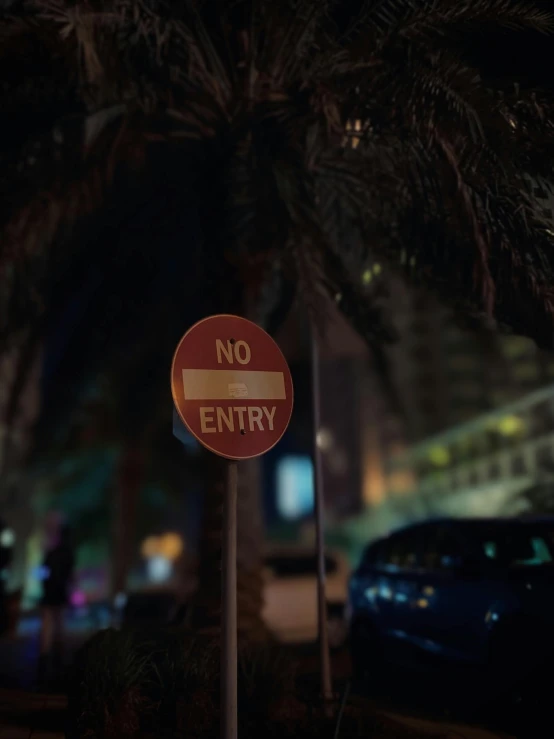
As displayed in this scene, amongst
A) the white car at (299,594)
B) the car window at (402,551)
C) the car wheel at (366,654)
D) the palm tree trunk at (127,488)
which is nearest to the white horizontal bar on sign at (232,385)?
the car window at (402,551)

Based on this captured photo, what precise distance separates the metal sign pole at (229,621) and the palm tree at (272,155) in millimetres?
3134

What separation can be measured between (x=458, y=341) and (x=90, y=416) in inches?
1663

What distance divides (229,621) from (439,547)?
3574mm

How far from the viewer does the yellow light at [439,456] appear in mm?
25281

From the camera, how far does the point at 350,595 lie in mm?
8180

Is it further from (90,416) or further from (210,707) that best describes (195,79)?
(90,416)

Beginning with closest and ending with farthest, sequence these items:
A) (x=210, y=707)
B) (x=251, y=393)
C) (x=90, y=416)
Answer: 1. (x=251, y=393)
2. (x=210, y=707)
3. (x=90, y=416)

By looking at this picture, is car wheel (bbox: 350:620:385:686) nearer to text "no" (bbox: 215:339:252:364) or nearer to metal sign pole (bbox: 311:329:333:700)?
metal sign pole (bbox: 311:329:333:700)

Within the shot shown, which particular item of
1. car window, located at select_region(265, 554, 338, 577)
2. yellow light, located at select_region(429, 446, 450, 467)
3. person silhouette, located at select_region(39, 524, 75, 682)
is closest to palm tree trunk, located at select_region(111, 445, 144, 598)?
car window, located at select_region(265, 554, 338, 577)

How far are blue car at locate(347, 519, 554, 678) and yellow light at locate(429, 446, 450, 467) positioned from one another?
18140 millimetres

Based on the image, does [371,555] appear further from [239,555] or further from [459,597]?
[459,597]

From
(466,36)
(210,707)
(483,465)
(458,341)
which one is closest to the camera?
(210,707)

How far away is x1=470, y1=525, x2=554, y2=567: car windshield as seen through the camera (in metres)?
5.90

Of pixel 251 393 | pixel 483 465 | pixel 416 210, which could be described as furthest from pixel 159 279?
pixel 483 465
